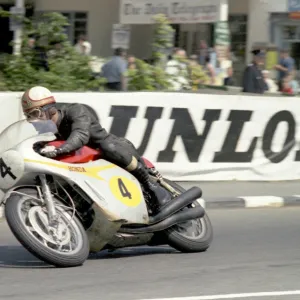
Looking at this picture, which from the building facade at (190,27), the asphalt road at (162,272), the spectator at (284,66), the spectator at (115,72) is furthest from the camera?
the building facade at (190,27)

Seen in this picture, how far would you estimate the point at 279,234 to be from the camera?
10.3 metres

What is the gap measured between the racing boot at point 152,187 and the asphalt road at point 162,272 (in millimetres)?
490

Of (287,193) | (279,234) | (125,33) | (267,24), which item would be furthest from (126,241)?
(267,24)

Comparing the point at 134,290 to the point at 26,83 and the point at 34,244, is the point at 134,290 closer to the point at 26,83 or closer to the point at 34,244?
the point at 34,244

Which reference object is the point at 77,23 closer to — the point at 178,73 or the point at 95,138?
the point at 178,73

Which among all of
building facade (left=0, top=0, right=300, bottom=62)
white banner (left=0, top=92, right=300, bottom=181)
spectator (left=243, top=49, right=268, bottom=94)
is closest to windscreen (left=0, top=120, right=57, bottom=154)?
white banner (left=0, top=92, right=300, bottom=181)

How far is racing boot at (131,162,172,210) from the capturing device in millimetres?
8359

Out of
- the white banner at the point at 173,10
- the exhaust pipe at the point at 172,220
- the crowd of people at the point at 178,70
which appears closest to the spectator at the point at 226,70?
the crowd of people at the point at 178,70

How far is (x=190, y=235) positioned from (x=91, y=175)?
131 centimetres

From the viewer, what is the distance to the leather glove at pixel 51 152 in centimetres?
768

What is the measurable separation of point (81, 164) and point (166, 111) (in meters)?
5.77

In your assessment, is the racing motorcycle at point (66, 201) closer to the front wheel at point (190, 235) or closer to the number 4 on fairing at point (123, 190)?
the number 4 on fairing at point (123, 190)

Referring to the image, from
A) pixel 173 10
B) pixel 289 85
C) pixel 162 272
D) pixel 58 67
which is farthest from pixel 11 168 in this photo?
pixel 173 10

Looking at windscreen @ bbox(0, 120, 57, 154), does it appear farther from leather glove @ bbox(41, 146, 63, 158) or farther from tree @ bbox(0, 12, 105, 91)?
tree @ bbox(0, 12, 105, 91)
